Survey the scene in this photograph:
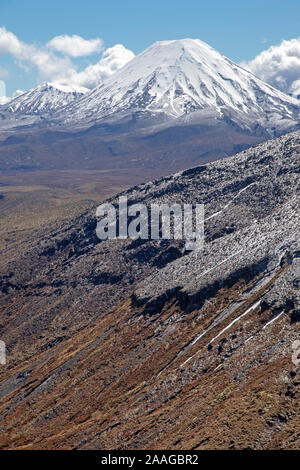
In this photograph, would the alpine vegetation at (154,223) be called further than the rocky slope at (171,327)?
Yes

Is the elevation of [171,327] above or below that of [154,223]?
below

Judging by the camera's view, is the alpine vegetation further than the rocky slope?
Yes

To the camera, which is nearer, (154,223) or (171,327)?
(171,327)

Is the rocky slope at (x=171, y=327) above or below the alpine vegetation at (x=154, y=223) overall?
below

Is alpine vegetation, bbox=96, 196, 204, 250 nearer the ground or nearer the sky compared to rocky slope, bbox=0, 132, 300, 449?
nearer the sky

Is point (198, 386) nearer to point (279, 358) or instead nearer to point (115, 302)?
point (279, 358)

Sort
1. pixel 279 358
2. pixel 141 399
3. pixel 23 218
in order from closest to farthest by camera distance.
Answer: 1. pixel 279 358
2. pixel 141 399
3. pixel 23 218

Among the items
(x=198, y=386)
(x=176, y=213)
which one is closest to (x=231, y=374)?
(x=198, y=386)
